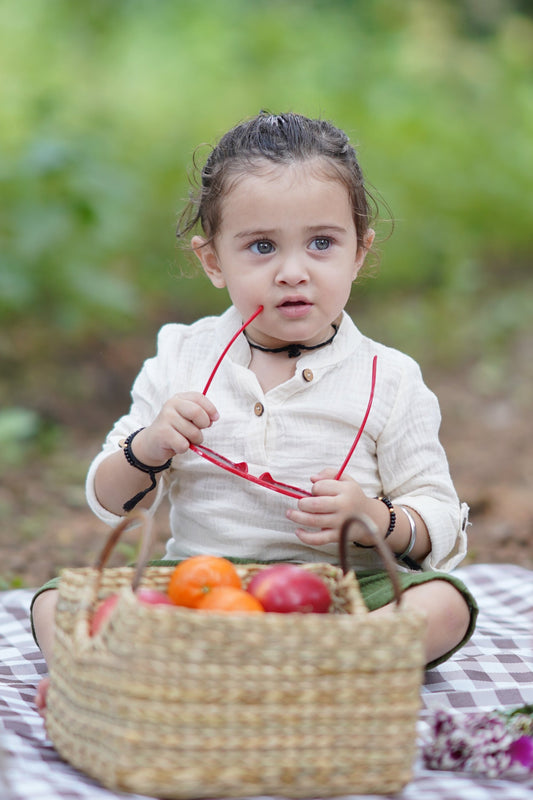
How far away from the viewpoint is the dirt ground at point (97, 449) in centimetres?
333

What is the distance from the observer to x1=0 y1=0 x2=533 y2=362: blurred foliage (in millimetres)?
4551

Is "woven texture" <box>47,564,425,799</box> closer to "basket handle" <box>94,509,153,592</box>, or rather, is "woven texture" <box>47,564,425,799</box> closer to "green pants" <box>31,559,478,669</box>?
"basket handle" <box>94,509,153,592</box>

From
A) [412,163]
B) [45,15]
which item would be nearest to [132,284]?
[412,163]

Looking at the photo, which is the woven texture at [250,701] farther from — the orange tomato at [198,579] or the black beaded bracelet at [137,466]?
the black beaded bracelet at [137,466]

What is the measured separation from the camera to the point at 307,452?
2.10m

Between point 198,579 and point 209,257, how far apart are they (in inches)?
31.1

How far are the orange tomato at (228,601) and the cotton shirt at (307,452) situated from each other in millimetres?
465

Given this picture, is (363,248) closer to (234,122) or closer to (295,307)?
(295,307)

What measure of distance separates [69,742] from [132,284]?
13.2 feet

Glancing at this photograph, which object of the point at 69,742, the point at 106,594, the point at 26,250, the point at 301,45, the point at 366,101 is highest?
the point at 301,45

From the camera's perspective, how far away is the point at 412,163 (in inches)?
246

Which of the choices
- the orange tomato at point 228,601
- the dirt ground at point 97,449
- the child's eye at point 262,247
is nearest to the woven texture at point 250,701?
the orange tomato at point 228,601

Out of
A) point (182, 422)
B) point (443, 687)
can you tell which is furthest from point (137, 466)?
point (443, 687)

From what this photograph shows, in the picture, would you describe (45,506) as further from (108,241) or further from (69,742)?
(69,742)
